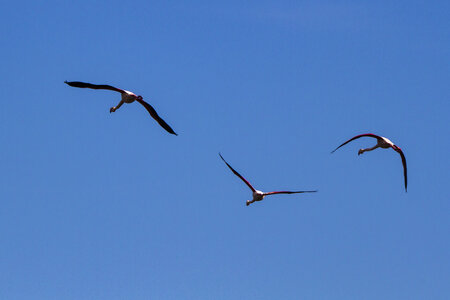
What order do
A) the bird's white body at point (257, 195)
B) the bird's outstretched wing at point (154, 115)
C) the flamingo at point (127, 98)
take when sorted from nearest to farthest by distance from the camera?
1. the flamingo at point (127, 98)
2. the bird's outstretched wing at point (154, 115)
3. the bird's white body at point (257, 195)

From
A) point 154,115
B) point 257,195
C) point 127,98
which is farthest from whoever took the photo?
point 257,195

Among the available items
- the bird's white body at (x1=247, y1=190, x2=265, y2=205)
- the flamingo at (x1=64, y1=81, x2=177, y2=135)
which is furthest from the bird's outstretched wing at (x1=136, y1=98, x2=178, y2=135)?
the bird's white body at (x1=247, y1=190, x2=265, y2=205)

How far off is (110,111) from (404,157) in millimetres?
14254

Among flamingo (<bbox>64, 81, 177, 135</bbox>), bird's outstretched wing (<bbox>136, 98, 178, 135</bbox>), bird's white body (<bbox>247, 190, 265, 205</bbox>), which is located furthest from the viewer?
bird's white body (<bbox>247, 190, 265, 205</bbox>)

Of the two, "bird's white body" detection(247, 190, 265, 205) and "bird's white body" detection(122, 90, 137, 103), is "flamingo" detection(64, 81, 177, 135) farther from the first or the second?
"bird's white body" detection(247, 190, 265, 205)

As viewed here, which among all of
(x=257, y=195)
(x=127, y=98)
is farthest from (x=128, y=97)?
(x=257, y=195)

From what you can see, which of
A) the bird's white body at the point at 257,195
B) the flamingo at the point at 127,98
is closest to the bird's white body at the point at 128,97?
the flamingo at the point at 127,98

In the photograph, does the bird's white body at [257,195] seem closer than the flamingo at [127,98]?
No

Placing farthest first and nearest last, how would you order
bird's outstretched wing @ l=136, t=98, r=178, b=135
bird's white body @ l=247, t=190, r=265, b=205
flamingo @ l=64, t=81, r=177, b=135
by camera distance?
bird's white body @ l=247, t=190, r=265, b=205
bird's outstretched wing @ l=136, t=98, r=178, b=135
flamingo @ l=64, t=81, r=177, b=135

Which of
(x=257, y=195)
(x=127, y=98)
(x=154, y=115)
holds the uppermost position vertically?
(x=127, y=98)

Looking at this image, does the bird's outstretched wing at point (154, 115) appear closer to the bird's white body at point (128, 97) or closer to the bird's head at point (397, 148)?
the bird's white body at point (128, 97)

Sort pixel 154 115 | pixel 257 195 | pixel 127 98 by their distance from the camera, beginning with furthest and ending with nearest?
pixel 257 195
pixel 127 98
pixel 154 115

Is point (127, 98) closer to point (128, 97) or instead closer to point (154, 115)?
point (128, 97)

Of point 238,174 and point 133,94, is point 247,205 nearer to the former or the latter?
point 238,174
